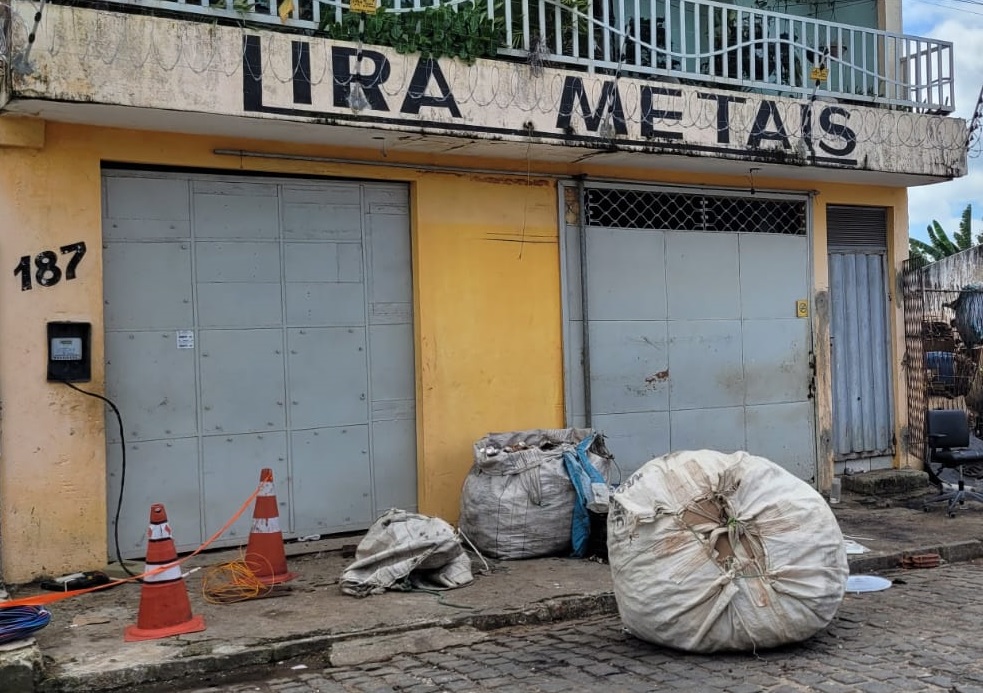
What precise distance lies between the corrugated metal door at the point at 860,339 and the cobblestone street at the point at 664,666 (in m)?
4.65

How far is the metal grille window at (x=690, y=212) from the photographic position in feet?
29.0

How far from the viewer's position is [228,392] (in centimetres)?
725

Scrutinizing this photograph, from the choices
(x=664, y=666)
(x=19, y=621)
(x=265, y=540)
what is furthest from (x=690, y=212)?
(x=19, y=621)

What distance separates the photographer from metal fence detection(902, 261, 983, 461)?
35.1 feet

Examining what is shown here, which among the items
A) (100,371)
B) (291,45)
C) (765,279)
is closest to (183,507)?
(100,371)

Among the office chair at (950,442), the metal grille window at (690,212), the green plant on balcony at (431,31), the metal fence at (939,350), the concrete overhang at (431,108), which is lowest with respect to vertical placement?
the office chair at (950,442)

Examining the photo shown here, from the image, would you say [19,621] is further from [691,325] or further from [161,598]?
[691,325]

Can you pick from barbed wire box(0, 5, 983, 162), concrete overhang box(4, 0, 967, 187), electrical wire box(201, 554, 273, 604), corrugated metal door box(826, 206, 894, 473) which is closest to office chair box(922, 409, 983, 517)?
corrugated metal door box(826, 206, 894, 473)

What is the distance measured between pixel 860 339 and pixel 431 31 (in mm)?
6033

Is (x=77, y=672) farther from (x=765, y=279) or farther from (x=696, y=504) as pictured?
(x=765, y=279)

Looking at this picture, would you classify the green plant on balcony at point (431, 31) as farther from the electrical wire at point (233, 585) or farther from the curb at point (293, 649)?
the curb at point (293, 649)

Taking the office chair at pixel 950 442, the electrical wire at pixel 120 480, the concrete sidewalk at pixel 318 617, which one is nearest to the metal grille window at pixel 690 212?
the office chair at pixel 950 442

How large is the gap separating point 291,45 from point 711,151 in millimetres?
3823

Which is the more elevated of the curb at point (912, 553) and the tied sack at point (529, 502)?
the tied sack at point (529, 502)
